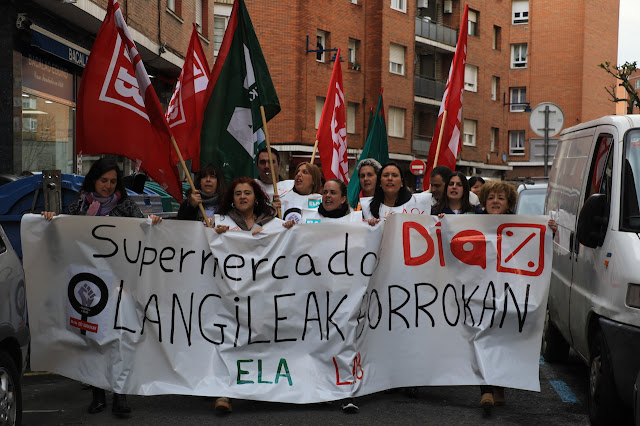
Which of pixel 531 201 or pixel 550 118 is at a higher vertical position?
pixel 550 118

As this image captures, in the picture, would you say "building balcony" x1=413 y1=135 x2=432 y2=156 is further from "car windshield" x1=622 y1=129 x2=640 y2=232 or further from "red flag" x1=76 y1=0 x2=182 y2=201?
"car windshield" x1=622 y1=129 x2=640 y2=232

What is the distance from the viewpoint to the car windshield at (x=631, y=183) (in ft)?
18.6

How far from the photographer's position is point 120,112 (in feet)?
22.7

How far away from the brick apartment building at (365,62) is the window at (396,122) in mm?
60

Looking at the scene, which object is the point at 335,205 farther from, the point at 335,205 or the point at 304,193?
the point at 304,193

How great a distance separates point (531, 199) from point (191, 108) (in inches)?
182

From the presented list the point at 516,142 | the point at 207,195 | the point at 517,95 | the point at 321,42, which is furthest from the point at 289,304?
the point at 517,95

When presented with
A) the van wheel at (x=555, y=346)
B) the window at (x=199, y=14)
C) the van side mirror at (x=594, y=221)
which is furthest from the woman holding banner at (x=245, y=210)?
the window at (x=199, y=14)

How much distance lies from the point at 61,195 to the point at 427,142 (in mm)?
37075

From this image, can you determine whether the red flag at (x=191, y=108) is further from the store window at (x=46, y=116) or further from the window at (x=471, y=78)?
the window at (x=471, y=78)

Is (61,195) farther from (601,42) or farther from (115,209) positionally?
(601,42)

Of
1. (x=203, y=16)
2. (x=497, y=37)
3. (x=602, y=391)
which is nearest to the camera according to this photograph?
(x=602, y=391)

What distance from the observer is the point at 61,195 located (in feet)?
26.1

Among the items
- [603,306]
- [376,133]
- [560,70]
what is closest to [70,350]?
[603,306]
